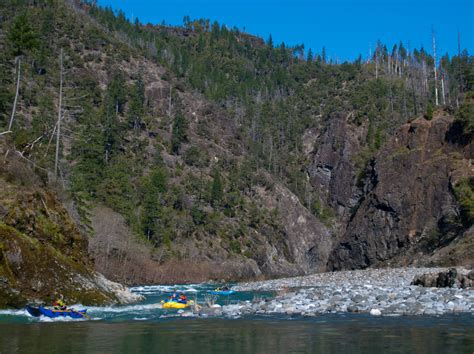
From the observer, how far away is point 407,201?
66500 millimetres

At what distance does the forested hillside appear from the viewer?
63.5 metres

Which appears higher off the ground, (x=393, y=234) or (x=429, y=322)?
(x=393, y=234)

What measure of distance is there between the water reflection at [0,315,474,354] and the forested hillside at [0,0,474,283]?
36.5ft

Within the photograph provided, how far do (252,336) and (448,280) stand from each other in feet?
53.6

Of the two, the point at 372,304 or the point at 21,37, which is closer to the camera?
the point at 372,304

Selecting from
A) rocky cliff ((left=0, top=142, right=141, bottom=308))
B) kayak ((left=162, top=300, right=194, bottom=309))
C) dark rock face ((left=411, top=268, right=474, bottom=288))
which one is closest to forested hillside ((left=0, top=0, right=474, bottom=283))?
rocky cliff ((left=0, top=142, right=141, bottom=308))

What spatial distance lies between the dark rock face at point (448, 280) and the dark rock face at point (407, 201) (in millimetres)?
26301

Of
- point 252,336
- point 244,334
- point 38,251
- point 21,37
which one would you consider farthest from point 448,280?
point 21,37

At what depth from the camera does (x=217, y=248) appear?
88.8m

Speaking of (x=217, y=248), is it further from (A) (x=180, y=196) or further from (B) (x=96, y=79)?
(B) (x=96, y=79)

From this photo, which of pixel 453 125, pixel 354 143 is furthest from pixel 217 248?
pixel 354 143

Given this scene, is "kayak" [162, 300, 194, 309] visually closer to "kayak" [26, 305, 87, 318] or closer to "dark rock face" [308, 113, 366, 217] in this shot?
"kayak" [26, 305, 87, 318]

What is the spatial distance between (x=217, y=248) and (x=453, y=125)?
1574 inches

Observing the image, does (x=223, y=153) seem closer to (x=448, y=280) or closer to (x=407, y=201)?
(x=407, y=201)
